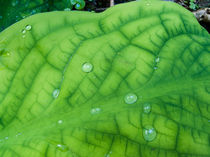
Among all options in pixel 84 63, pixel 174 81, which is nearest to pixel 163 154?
pixel 174 81

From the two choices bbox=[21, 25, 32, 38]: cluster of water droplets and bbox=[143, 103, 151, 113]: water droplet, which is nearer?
bbox=[143, 103, 151, 113]: water droplet

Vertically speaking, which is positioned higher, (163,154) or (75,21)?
(75,21)

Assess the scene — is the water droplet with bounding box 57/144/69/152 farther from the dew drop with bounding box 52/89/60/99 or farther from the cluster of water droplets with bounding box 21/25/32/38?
the cluster of water droplets with bounding box 21/25/32/38

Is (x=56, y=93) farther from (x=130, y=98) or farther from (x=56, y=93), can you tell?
(x=130, y=98)

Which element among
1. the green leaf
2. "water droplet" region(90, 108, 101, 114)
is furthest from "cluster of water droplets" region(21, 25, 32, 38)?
"water droplet" region(90, 108, 101, 114)

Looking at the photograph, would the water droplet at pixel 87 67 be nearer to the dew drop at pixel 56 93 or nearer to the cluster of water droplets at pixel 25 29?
the dew drop at pixel 56 93

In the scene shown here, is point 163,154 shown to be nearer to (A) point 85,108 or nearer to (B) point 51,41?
(A) point 85,108

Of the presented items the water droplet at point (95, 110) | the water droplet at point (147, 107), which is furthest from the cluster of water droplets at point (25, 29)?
the water droplet at point (147, 107)

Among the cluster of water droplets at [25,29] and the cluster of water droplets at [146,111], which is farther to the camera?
the cluster of water droplets at [25,29]
